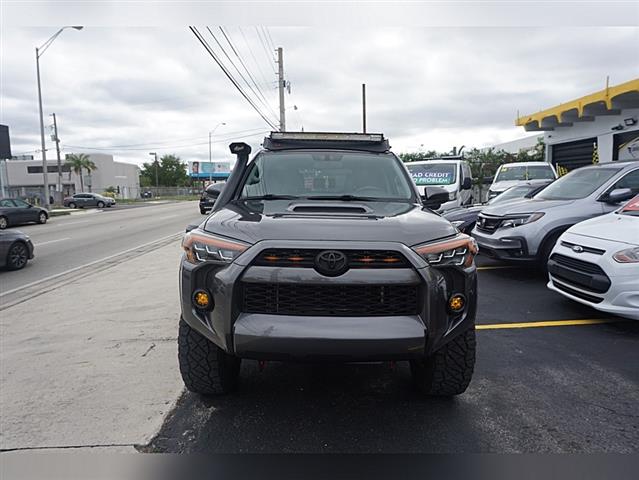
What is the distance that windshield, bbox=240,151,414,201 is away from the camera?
3.52m

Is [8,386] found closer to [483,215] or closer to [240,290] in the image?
[240,290]

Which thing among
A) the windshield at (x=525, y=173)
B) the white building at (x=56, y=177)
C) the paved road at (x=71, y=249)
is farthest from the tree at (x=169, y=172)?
the windshield at (x=525, y=173)

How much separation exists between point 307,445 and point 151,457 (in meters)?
0.88

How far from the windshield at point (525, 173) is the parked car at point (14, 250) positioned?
14.5 m

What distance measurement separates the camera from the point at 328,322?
2.28 m

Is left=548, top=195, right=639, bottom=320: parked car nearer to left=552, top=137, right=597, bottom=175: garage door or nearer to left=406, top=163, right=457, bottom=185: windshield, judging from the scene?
left=406, top=163, right=457, bottom=185: windshield

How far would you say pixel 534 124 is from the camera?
23.0 m

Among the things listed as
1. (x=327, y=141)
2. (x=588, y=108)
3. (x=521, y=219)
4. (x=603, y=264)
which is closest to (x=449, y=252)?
(x=327, y=141)

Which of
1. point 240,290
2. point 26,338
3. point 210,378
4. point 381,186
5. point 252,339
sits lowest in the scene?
point 26,338

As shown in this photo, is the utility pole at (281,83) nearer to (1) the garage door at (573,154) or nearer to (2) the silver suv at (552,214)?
(1) the garage door at (573,154)

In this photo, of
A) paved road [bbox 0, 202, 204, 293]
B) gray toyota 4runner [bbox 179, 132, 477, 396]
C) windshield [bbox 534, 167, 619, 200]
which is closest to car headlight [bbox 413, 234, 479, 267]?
gray toyota 4runner [bbox 179, 132, 477, 396]

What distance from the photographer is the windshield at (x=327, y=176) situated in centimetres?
352

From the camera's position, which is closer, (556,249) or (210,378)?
(210,378)

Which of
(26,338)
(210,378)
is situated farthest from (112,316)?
(210,378)
